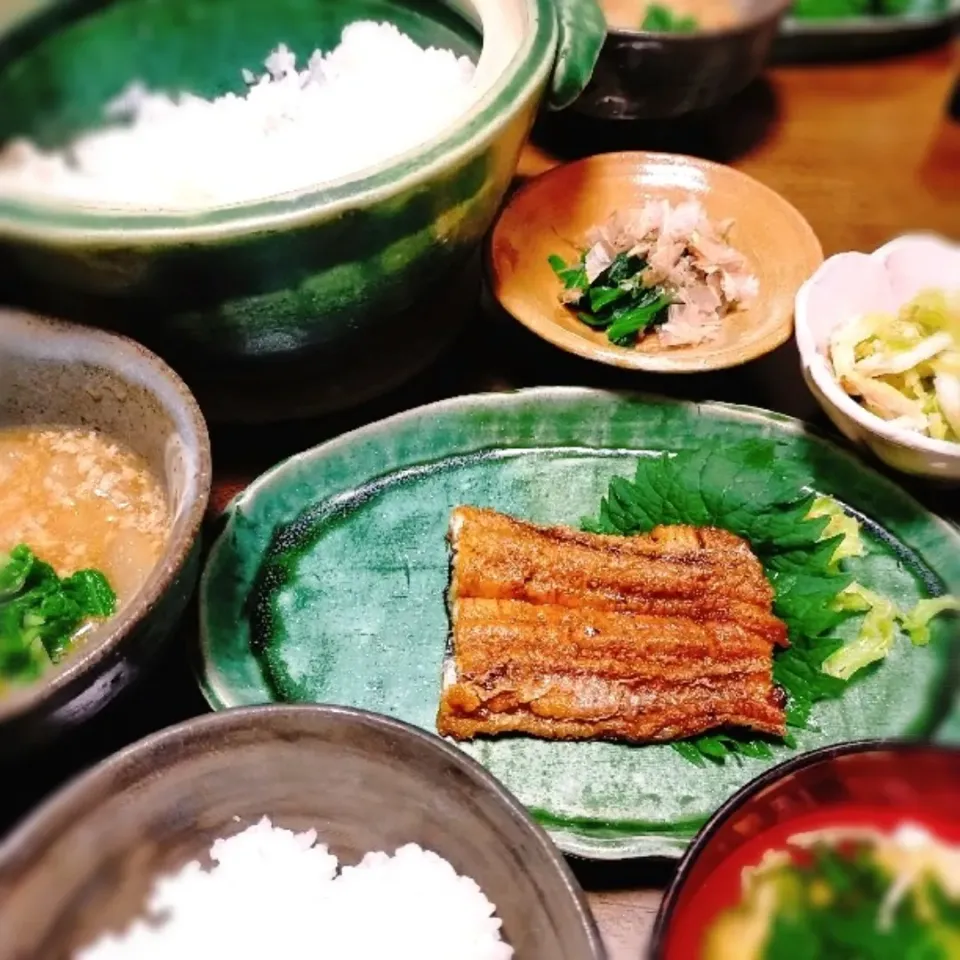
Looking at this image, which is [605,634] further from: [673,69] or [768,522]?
[673,69]

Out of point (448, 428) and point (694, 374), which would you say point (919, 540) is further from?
point (448, 428)

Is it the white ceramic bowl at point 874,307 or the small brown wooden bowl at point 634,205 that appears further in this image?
the small brown wooden bowl at point 634,205

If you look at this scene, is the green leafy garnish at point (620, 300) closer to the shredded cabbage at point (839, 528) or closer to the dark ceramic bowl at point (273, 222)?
the dark ceramic bowl at point (273, 222)

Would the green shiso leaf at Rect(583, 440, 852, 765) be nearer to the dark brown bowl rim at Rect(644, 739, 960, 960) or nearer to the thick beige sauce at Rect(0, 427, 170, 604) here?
the dark brown bowl rim at Rect(644, 739, 960, 960)

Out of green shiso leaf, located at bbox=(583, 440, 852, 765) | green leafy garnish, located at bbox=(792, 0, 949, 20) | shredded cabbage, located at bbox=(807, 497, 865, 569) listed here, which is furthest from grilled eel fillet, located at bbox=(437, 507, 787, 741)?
green leafy garnish, located at bbox=(792, 0, 949, 20)

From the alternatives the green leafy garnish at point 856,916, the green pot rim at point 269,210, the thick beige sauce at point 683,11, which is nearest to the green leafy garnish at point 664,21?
the thick beige sauce at point 683,11

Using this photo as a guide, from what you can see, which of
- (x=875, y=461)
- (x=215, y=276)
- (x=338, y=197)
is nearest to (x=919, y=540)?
(x=875, y=461)

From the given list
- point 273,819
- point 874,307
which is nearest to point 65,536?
point 273,819
